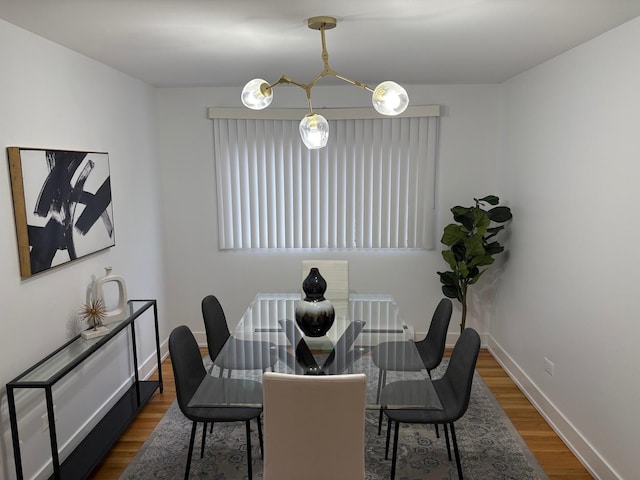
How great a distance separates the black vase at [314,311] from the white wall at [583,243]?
1594 millimetres

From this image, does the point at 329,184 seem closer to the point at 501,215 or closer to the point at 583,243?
the point at 501,215

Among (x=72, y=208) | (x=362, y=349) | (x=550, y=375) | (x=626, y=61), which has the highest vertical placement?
(x=626, y=61)

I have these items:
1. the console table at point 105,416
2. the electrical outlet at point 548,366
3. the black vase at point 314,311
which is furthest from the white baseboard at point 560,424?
the console table at point 105,416

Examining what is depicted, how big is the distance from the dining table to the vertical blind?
1220mm

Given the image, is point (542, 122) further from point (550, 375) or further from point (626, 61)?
point (550, 375)

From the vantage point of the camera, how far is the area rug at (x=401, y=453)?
2.87 meters

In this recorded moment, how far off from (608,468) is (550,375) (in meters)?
0.83

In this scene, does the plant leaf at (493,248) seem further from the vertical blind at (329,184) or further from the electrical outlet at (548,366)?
the electrical outlet at (548,366)

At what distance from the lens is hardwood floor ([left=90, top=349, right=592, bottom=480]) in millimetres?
2922

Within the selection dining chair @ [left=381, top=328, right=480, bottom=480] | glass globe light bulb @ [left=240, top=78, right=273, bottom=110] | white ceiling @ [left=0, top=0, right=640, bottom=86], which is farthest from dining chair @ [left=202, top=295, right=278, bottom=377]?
white ceiling @ [left=0, top=0, right=640, bottom=86]

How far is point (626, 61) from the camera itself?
8.43ft

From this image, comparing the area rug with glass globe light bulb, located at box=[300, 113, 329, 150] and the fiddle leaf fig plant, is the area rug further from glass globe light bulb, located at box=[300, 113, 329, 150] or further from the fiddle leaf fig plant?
glass globe light bulb, located at box=[300, 113, 329, 150]

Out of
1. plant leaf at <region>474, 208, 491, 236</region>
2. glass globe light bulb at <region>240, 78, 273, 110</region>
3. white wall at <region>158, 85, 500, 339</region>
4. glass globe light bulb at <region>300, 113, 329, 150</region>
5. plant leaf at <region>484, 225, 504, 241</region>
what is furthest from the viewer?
white wall at <region>158, 85, 500, 339</region>

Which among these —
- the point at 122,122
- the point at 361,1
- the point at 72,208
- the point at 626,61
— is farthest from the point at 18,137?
the point at 626,61
